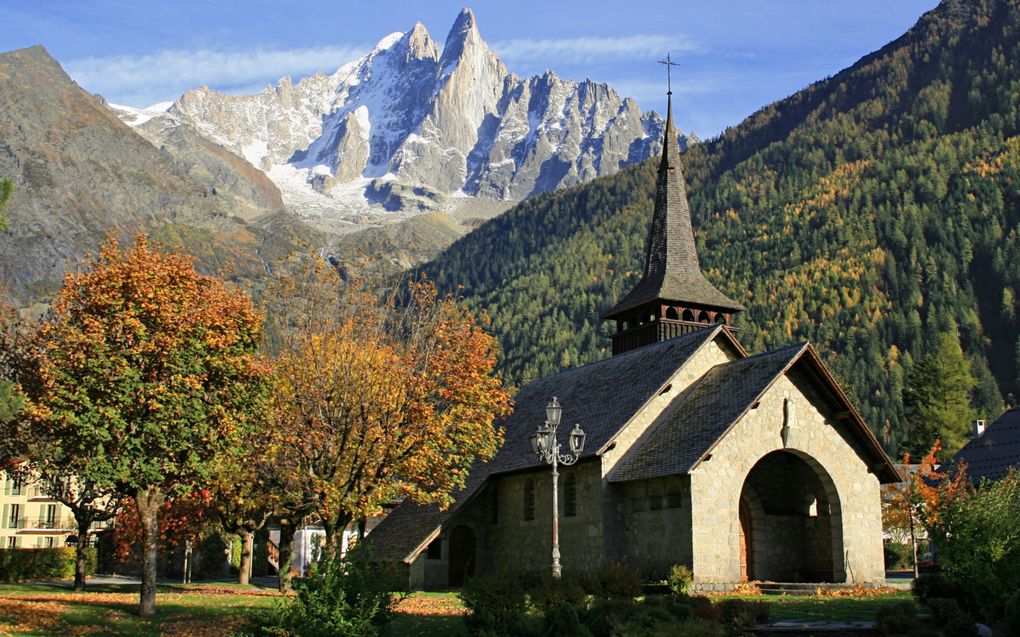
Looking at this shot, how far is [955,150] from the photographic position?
175m

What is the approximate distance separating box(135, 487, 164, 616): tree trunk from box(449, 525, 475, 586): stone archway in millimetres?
16250

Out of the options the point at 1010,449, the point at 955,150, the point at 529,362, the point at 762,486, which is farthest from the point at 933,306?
the point at 762,486

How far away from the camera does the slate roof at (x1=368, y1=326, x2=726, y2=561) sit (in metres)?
38.3

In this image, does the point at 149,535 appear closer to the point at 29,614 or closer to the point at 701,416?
the point at 29,614

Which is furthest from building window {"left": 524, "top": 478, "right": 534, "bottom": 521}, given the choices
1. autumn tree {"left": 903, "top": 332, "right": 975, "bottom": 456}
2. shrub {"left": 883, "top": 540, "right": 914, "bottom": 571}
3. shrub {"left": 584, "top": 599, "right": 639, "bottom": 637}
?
autumn tree {"left": 903, "top": 332, "right": 975, "bottom": 456}

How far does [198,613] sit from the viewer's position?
2698 cm

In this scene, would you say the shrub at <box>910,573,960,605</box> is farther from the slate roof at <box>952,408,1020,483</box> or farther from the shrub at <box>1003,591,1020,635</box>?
the slate roof at <box>952,408,1020,483</box>

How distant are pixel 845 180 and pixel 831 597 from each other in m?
166

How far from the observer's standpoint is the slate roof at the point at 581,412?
3831 cm

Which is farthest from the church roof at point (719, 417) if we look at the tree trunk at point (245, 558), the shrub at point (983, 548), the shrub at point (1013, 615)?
the tree trunk at point (245, 558)

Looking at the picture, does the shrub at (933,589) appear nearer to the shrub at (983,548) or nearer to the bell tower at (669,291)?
the shrub at (983,548)

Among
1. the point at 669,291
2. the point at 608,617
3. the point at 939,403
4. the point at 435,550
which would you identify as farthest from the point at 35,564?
the point at 939,403

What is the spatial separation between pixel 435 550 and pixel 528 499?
472 centimetres

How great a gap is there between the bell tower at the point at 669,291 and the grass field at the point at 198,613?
65.6 feet
